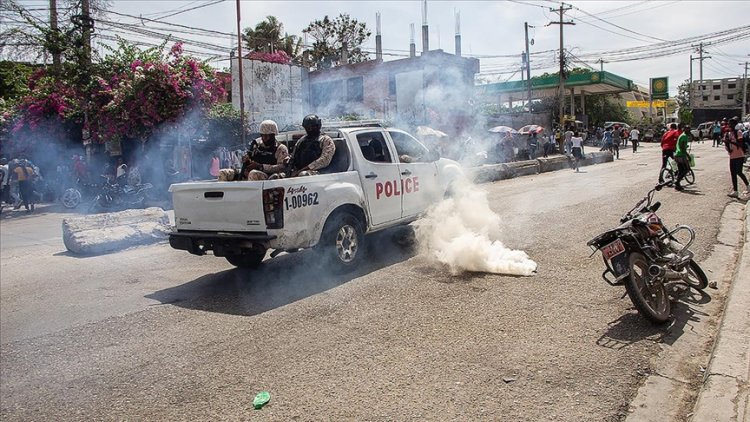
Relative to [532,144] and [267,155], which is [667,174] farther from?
[532,144]

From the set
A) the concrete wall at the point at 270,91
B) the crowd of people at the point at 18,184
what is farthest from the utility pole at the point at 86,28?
the concrete wall at the point at 270,91

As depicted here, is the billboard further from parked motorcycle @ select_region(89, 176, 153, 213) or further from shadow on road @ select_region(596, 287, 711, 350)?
shadow on road @ select_region(596, 287, 711, 350)

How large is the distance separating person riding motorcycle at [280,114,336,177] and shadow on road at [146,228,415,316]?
111 cm

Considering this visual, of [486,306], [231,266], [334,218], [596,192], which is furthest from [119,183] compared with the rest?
[486,306]

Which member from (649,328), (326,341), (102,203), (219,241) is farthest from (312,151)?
(102,203)

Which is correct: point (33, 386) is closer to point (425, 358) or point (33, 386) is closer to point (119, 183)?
point (425, 358)

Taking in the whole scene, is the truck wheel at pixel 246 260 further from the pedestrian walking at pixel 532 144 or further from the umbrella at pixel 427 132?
the pedestrian walking at pixel 532 144

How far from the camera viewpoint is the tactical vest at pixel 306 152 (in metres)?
7.16

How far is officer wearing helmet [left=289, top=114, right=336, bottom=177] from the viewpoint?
7.03 m

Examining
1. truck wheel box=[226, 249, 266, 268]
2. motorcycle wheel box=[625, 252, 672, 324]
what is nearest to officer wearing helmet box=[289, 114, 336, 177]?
truck wheel box=[226, 249, 266, 268]

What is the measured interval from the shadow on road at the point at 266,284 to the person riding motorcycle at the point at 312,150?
1.11 m

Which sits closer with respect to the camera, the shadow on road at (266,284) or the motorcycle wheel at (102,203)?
the shadow on road at (266,284)

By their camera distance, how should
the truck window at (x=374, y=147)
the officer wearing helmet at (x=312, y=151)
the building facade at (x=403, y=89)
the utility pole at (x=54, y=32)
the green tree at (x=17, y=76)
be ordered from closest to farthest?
the officer wearing helmet at (x=312, y=151) → the truck window at (x=374, y=147) → the utility pole at (x=54, y=32) → the green tree at (x=17, y=76) → the building facade at (x=403, y=89)

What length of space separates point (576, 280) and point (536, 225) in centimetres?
345
